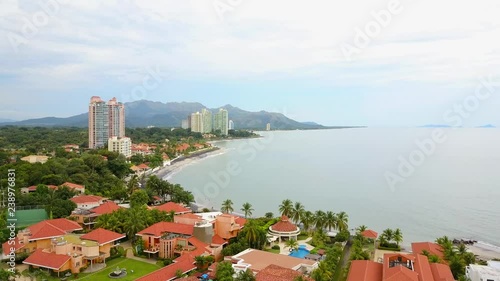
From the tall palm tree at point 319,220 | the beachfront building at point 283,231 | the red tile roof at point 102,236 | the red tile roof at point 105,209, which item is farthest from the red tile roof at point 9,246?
the tall palm tree at point 319,220

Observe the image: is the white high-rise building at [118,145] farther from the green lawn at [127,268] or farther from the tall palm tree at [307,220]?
the green lawn at [127,268]

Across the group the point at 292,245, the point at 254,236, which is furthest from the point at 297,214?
the point at 254,236

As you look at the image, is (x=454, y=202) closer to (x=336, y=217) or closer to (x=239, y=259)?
(x=336, y=217)

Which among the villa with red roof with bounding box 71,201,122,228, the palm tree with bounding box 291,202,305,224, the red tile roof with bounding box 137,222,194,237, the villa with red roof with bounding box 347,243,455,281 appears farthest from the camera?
the palm tree with bounding box 291,202,305,224

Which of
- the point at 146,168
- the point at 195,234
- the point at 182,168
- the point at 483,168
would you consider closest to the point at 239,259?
the point at 195,234

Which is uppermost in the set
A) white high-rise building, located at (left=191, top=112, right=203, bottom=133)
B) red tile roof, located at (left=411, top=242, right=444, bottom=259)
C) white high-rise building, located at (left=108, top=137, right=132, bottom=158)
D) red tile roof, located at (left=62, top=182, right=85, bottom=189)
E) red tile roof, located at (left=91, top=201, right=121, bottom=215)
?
white high-rise building, located at (left=191, top=112, right=203, bottom=133)

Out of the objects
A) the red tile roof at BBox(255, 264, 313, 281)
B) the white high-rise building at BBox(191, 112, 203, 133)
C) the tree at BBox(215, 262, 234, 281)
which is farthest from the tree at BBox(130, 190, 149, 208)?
the white high-rise building at BBox(191, 112, 203, 133)

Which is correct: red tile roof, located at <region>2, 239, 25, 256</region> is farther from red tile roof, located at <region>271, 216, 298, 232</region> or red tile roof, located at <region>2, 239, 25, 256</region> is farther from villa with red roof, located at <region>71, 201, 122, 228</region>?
red tile roof, located at <region>271, 216, 298, 232</region>

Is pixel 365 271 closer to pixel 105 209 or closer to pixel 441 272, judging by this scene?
pixel 441 272
